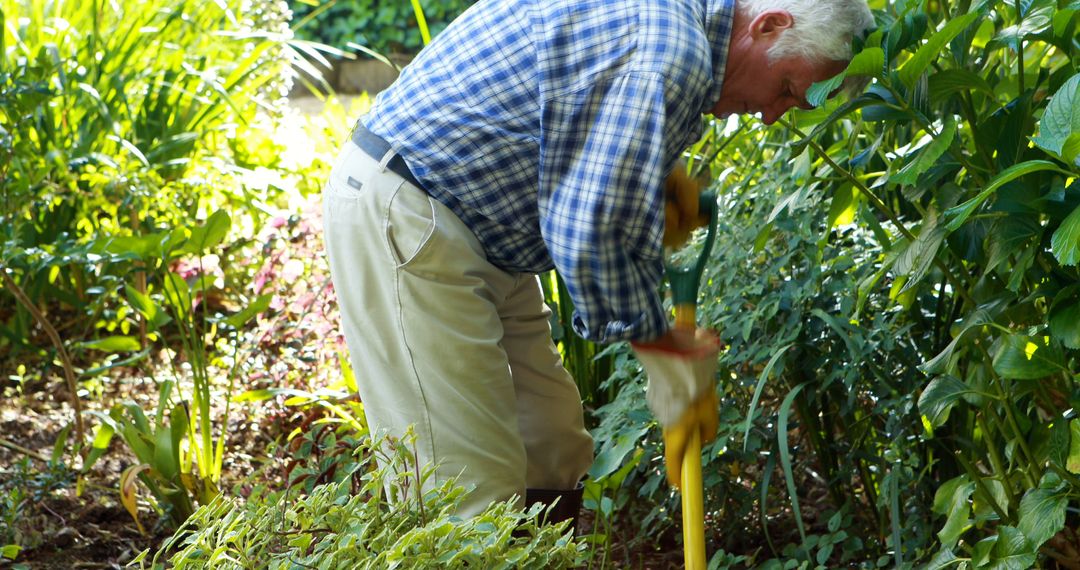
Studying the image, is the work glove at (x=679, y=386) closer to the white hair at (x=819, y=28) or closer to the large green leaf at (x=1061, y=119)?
the white hair at (x=819, y=28)

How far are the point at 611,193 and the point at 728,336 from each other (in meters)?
0.76

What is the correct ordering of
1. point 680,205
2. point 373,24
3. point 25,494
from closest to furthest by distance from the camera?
1. point 680,205
2. point 25,494
3. point 373,24

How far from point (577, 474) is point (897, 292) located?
0.83m

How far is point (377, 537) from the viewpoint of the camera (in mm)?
1420

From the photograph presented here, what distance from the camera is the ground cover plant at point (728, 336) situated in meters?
1.73

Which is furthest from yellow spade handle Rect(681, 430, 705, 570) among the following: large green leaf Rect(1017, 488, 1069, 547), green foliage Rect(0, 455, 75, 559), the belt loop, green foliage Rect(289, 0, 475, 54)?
green foliage Rect(289, 0, 475, 54)

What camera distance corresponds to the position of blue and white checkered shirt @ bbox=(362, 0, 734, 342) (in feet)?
5.78

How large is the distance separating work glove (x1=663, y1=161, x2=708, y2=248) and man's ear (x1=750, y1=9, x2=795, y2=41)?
265 mm

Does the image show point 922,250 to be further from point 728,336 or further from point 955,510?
point 728,336

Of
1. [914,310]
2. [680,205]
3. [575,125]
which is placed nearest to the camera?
[575,125]

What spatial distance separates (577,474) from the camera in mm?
2559

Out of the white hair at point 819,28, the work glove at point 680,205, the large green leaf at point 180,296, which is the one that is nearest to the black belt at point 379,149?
the work glove at point 680,205

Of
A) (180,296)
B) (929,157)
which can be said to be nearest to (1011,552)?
(929,157)

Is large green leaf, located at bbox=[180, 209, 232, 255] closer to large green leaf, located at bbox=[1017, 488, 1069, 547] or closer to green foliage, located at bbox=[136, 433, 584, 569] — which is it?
green foliage, located at bbox=[136, 433, 584, 569]
